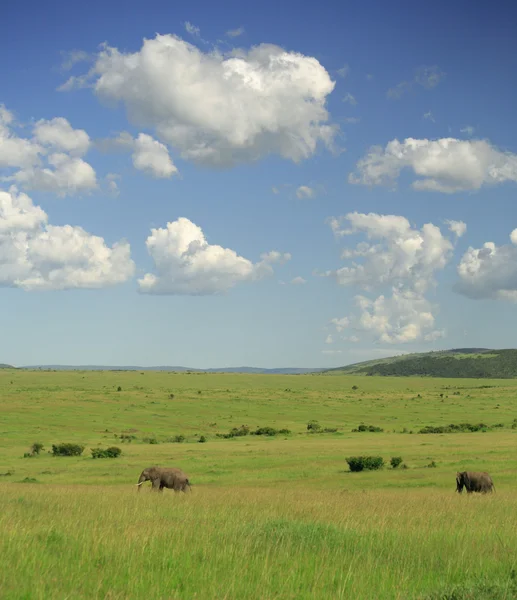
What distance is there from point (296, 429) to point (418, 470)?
38.9 meters

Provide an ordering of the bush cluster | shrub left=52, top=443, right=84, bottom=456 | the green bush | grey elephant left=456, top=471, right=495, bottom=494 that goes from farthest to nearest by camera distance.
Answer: the bush cluster
shrub left=52, top=443, right=84, bottom=456
the green bush
grey elephant left=456, top=471, right=495, bottom=494

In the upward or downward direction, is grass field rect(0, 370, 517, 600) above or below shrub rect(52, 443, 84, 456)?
above

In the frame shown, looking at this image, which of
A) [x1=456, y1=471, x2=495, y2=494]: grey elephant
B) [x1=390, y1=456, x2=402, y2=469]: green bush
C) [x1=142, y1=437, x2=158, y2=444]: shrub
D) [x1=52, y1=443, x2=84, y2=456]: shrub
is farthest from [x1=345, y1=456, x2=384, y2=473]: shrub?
[x1=142, y1=437, x2=158, y2=444]: shrub

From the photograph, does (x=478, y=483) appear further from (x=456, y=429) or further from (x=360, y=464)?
(x=456, y=429)

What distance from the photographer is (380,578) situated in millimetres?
8414

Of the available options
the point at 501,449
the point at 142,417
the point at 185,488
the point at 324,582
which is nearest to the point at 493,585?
the point at 324,582

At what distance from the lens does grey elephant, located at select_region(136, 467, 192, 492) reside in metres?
27.8

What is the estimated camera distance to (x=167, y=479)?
92.0ft

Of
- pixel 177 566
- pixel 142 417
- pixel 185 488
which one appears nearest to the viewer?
pixel 177 566

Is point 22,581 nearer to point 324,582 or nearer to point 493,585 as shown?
point 324,582

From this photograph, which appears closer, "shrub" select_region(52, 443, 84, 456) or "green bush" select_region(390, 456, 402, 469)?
"green bush" select_region(390, 456, 402, 469)

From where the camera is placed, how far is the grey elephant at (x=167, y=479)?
27844mm

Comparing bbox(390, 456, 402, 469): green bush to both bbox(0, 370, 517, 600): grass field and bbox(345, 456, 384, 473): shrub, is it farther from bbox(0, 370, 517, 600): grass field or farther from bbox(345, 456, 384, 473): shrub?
bbox(0, 370, 517, 600): grass field

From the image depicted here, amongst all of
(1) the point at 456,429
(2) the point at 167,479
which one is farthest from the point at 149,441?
(2) the point at 167,479
